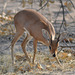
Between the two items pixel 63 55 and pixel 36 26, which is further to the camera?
pixel 63 55

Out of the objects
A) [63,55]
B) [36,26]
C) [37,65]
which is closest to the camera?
[36,26]

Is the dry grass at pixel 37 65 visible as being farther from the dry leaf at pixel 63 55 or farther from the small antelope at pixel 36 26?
the small antelope at pixel 36 26

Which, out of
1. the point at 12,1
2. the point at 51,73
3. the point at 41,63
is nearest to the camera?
the point at 51,73

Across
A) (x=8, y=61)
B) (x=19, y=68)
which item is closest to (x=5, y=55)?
(x=8, y=61)

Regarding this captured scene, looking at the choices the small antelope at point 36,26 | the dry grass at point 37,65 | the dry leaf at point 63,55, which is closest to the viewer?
the small antelope at point 36,26

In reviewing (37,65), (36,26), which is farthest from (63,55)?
(36,26)

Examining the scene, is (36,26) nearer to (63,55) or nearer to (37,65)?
(37,65)

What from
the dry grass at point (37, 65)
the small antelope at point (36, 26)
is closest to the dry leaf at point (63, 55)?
the dry grass at point (37, 65)

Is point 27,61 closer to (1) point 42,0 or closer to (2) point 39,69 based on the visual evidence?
(2) point 39,69

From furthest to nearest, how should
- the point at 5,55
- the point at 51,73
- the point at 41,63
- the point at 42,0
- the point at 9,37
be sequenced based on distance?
the point at 9,37 < the point at 42,0 < the point at 5,55 < the point at 41,63 < the point at 51,73

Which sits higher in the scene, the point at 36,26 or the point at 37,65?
the point at 36,26

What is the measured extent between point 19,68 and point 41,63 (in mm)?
655

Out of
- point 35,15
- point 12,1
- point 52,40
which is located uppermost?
point 35,15

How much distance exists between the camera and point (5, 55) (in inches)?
260
